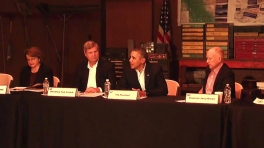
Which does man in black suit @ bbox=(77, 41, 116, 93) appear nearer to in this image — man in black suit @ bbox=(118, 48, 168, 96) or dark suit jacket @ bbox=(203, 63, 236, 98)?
man in black suit @ bbox=(118, 48, 168, 96)

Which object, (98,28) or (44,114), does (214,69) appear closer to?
(44,114)

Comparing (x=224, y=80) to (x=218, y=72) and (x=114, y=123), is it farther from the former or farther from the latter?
(x=114, y=123)

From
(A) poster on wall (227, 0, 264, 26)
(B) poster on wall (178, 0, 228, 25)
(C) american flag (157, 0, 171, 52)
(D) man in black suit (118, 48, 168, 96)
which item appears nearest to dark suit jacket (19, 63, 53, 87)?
(D) man in black suit (118, 48, 168, 96)

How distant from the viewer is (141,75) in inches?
176

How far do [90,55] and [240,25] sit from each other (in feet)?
9.82

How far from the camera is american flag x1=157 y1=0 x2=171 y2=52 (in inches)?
275

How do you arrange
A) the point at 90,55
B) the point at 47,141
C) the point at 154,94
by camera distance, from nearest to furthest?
the point at 47,141 → the point at 154,94 → the point at 90,55

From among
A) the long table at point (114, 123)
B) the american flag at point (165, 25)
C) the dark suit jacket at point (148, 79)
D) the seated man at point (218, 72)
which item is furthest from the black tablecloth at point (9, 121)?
the american flag at point (165, 25)

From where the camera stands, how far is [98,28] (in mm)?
7547

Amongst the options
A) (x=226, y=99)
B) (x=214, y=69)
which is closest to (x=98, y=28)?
(x=214, y=69)

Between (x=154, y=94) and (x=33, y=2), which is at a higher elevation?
(x=33, y=2)

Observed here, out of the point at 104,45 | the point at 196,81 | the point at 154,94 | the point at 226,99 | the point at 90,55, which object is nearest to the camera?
the point at 226,99

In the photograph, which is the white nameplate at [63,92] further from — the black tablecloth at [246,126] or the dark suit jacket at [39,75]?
the black tablecloth at [246,126]

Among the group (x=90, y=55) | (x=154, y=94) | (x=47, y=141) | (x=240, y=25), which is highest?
(x=240, y=25)
